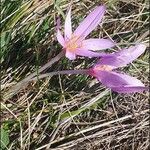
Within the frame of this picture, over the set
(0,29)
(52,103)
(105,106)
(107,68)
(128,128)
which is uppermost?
(0,29)

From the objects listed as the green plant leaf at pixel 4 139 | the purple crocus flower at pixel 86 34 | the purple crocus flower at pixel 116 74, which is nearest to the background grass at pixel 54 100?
the green plant leaf at pixel 4 139

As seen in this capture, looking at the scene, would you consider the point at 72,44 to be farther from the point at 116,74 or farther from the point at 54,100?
the point at 54,100

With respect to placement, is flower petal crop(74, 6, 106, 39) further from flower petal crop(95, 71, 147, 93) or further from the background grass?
the background grass

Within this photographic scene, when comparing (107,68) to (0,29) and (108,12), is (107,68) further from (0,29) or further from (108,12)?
(108,12)

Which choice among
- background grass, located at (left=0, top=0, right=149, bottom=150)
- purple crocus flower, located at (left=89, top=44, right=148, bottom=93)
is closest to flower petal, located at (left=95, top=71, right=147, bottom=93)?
purple crocus flower, located at (left=89, top=44, right=148, bottom=93)

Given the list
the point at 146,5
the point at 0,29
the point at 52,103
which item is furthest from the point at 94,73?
the point at 146,5

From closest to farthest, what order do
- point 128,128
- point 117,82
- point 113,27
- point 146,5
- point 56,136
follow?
point 117,82 → point 56,136 → point 128,128 → point 113,27 → point 146,5

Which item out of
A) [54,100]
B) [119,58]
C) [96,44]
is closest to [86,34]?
[96,44]
